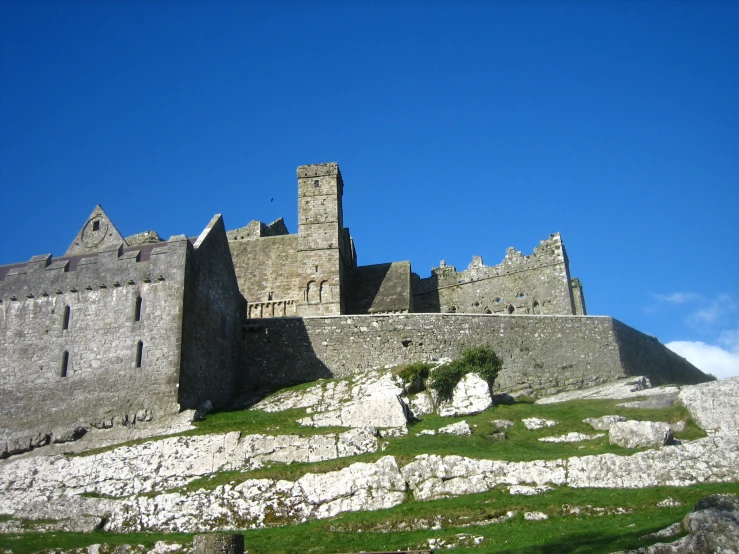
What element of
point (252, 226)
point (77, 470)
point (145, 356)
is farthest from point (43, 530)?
point (252, 226)

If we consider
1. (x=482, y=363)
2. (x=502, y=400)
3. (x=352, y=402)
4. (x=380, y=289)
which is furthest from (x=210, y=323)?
(x=380, y=289)

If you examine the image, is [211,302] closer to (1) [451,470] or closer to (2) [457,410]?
A: (2) [457,410]

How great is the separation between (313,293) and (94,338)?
698 inches

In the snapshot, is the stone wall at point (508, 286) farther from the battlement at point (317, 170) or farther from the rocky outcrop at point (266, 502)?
the rocky outcrop at point (266, 502)

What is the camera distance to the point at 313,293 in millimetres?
52125

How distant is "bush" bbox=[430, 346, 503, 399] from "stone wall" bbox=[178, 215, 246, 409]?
11529 millimetres

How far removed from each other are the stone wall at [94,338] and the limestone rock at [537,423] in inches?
624

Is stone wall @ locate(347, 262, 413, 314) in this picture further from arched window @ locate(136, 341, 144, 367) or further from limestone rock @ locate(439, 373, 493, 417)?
arched window @ locate(136, 341, 144, 367)

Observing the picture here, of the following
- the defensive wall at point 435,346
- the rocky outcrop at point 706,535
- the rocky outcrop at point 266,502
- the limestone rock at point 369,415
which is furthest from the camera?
the defensive wall at point 435,346

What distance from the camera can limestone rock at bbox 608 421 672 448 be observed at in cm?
2861

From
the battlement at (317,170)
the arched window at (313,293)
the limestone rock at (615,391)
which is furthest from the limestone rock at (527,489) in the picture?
the battlement at (317,170)

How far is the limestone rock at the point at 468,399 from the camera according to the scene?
3522 cm

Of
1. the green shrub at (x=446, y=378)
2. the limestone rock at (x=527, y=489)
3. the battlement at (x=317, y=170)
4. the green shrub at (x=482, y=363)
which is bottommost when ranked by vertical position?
the limestone rock at (x=527, y=489)

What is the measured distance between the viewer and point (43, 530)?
2744cm
